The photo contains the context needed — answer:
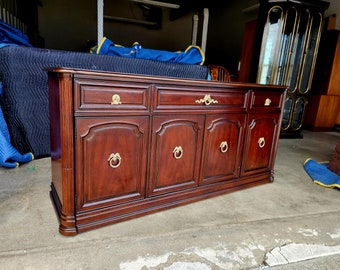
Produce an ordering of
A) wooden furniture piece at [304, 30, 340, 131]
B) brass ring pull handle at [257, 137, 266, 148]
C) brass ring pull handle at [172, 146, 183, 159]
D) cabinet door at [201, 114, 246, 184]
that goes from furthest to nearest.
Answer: wooden furniture piece at [304, 30, 340, 131] < brass ring pull handle at [257, 137, 266, 148] < cabinet door at [201, 114, 246, 184] < brass ring pull handle at [172, 146, 183, 159]

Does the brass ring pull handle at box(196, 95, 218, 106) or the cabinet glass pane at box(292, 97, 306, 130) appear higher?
the brass ring pull handle at box(196, 95, 218, 106)

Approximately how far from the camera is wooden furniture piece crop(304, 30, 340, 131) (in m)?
4.21

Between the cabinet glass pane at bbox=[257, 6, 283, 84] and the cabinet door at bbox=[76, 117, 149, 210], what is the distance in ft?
9.95

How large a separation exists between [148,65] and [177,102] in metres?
1.03

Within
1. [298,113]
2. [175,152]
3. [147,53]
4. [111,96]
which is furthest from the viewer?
[298,113]

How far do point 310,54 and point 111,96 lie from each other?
371 cm

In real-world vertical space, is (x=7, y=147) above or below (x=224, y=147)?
below

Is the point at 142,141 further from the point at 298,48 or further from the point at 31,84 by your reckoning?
the point at 298,48

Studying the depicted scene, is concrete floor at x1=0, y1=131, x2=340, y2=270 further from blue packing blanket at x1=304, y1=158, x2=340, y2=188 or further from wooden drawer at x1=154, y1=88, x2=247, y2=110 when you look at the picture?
wooden drawer at x1=154, y1=88, x2=247, y2=110

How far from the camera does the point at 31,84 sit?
1879mm

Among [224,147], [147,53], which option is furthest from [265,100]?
[147,53]

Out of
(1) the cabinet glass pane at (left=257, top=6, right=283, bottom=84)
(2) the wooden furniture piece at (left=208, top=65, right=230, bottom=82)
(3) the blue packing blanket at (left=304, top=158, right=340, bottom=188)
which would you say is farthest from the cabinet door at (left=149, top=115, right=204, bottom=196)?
(1) the cabinet glass pane at (left=257, top=6, right=283, bottom=84)

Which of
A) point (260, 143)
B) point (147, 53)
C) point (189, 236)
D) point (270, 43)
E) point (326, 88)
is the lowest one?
point (189, 236)

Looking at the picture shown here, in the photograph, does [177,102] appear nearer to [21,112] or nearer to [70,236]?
[70,236]
